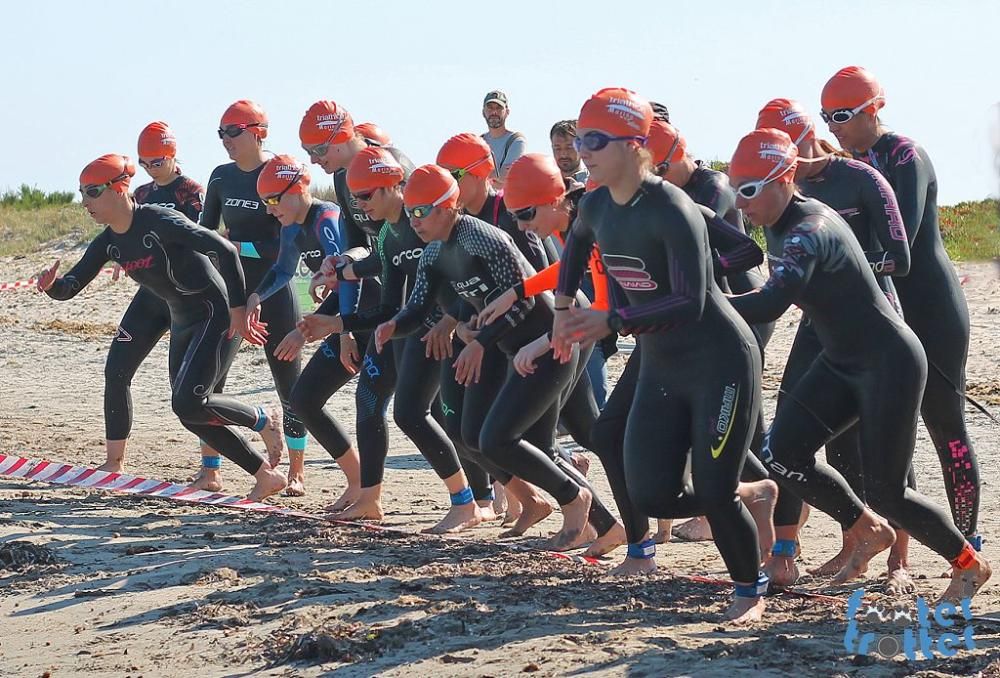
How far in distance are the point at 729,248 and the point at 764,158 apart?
0.45m

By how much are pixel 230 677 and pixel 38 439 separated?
6.60 meters

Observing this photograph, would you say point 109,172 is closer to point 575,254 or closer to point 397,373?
point 397,373

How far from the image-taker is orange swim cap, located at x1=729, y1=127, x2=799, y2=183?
5.71 metres

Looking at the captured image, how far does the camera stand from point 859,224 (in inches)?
249

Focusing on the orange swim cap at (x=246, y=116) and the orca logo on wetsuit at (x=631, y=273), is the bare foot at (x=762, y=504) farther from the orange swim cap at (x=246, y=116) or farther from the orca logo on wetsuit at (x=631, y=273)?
the orange swim cap at (x=246, y=116)

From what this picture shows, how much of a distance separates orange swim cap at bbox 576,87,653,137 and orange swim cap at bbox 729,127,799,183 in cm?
38

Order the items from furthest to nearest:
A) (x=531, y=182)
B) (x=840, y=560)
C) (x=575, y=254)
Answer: (x=531, y=182) → (x=840, y=560) → (x=575, y=254)

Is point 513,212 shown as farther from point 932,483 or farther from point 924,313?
point 932,483

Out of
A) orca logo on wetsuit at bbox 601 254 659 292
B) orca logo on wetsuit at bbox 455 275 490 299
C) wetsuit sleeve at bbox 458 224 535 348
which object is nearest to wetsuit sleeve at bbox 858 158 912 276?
orca logo on wetsuit at bbox 601 254 659 292

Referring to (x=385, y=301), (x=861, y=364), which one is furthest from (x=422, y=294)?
(x=861, y=364)

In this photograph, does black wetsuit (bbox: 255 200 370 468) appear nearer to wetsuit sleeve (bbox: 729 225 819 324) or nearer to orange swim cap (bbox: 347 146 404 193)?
orange swim cap (bbox: 347 146 404 193)

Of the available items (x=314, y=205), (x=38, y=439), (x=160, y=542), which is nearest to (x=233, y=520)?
(x=160, y=542)

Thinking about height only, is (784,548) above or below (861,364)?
below

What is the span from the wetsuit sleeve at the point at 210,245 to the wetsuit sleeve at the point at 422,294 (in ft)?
5.63
